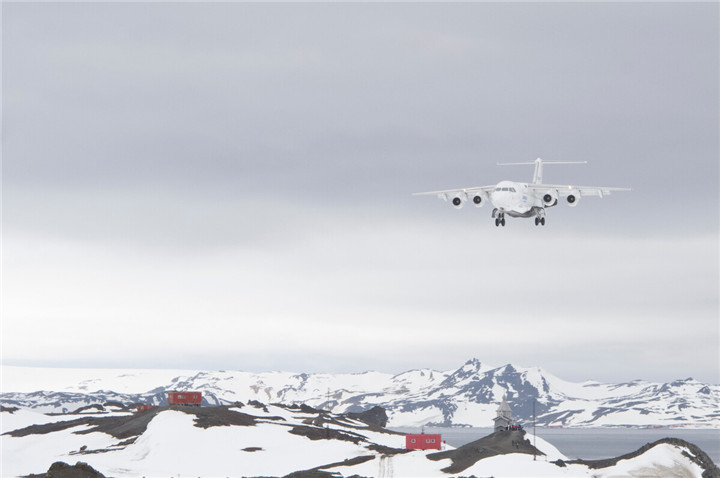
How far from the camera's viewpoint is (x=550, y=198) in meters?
86.9

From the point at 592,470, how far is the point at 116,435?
8571 cm

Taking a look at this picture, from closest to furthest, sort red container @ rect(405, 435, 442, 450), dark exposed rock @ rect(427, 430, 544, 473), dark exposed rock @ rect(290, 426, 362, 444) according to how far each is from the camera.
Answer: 1. dark exposed rock @ rect(427, 430, 544, 473)
2. red container @ rect(405, 435, 442, 450)
3. dark exposed rock @ rect(290, 426, 362, 444)

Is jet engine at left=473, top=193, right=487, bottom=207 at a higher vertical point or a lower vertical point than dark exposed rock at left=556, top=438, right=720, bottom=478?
higher

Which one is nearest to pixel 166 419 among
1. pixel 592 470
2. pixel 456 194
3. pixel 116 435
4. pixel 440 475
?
pixel 116 435

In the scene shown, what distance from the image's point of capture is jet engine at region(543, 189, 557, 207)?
8700 centimetres

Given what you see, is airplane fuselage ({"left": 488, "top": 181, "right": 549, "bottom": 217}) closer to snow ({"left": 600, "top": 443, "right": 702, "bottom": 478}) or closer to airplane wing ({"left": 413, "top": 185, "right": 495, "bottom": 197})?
airplane wing ({"left": 413, "top": 185, "right": 495, "bottom": 197})

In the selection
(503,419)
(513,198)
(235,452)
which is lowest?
(235,452)

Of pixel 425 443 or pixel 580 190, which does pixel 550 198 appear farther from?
pixel 425 443

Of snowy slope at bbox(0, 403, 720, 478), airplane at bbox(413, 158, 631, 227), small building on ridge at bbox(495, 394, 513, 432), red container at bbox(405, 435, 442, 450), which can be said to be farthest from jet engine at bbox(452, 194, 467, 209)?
small building on ridge at bbox(495, 394, 513, 432)

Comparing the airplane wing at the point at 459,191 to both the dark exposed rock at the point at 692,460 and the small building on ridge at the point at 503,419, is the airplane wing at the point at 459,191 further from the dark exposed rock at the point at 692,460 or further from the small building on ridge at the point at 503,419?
the small building on ridge at the point at 503,419

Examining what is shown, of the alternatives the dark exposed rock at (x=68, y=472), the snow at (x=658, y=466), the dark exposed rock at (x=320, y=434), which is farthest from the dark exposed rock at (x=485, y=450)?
the dark exposed rock at (x=68, y=472)

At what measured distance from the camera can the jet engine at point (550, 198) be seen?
87.0 m

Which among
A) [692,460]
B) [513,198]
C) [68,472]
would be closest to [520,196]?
[513,198]

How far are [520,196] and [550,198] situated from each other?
13.3ft
